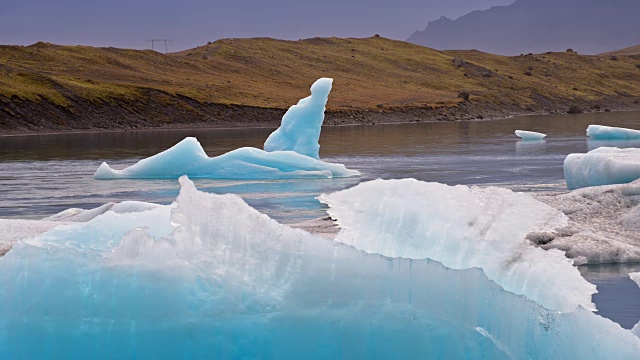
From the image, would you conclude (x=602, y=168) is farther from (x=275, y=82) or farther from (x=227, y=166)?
(x=275, y=82)

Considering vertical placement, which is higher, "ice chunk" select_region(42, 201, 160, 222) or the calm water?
"ice chunk" select_region(42, 201, 160, 222)

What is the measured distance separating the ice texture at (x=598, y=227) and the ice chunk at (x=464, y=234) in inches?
187

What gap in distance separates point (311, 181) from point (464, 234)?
20.1 meters

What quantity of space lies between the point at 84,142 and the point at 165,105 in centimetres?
2355

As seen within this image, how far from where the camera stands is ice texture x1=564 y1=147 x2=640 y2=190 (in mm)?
17641

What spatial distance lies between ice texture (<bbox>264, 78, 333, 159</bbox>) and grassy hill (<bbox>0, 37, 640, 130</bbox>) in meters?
39.5

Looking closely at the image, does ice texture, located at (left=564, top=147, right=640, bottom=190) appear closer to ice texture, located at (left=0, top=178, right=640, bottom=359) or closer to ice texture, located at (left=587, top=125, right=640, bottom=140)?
ice texture, located at (left=0, top=178, right=640, bottom=359)

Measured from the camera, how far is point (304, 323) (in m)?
5.83

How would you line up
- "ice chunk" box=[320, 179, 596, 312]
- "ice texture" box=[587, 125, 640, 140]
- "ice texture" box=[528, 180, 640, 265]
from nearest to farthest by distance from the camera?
1. "ice chunk" box=[320, 179, 596, 312]
2. "ice texture" box=[528, 180, 640, 265]
3. "ice texture" box=[587, 125, 640, 140]

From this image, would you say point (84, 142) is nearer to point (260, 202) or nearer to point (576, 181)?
point (260, 202)

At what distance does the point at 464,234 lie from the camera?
6562mm

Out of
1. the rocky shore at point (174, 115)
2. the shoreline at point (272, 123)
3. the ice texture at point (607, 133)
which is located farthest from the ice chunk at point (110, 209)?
the rocky shore at point (174, 115)

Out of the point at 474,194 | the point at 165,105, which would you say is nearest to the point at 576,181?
the point at 474,194

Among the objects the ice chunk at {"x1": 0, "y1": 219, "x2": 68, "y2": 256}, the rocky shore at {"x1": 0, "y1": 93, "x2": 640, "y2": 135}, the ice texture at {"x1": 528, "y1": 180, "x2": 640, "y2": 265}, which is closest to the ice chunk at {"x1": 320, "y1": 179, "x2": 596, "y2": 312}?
the ice texture at {"x1": 528, "y1": 180, "x2": 640, "y2": 265}
